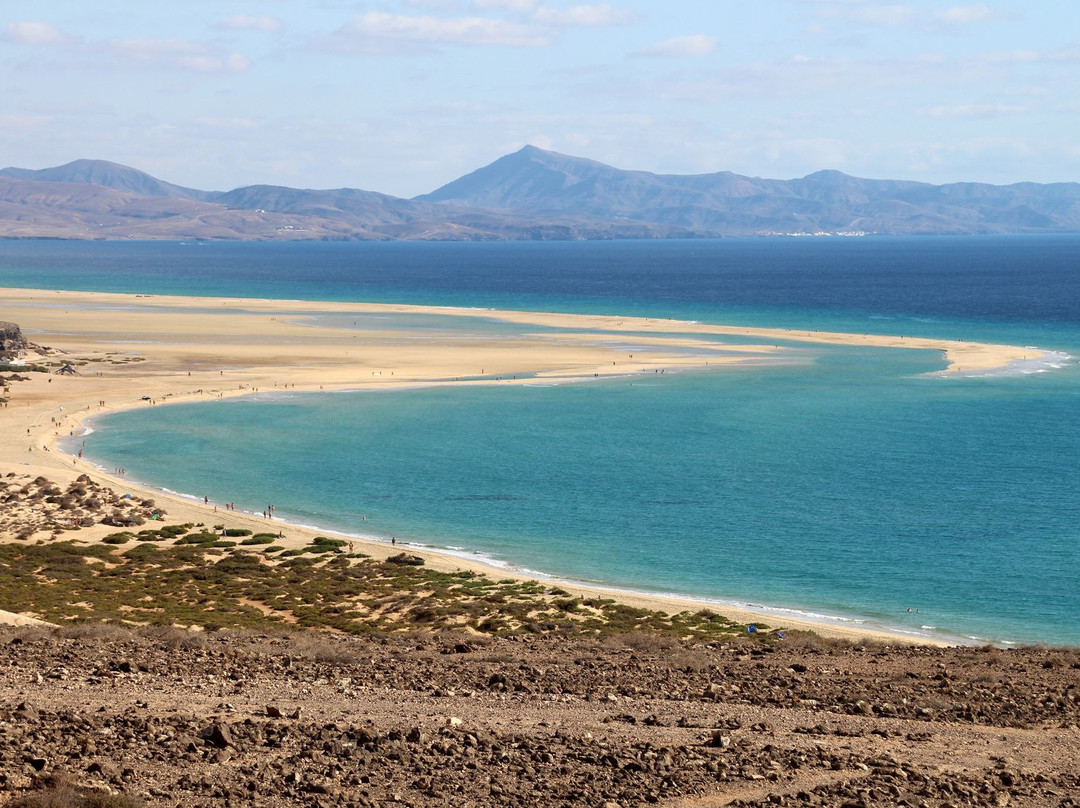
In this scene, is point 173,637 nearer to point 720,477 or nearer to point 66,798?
point 66,798

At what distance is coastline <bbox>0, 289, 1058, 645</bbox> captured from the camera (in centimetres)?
6900

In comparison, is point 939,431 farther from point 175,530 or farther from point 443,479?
point 175,530

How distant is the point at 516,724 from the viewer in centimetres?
1927

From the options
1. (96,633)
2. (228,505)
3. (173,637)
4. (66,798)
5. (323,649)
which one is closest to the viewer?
(66,798)

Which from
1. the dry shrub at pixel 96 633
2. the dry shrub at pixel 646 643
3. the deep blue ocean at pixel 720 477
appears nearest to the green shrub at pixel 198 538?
the deep blue ocean at pixel 720 477

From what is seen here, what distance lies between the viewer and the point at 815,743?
61.1 feet

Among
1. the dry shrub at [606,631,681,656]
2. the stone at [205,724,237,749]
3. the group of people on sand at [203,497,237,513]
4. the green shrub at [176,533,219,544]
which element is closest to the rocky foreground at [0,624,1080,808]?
the stone at [205,724,237,749]

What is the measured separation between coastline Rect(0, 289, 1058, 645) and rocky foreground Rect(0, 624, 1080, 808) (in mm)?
16030

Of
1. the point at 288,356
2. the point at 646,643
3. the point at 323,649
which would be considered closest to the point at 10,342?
the point at 288,356

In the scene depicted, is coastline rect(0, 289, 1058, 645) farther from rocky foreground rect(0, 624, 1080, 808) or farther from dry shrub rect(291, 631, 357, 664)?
rocky foreground rect(0, 624, 1080, 808)

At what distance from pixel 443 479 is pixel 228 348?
60942 millimetres

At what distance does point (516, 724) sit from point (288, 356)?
3569 inches

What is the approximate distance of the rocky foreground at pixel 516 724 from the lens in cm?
1608

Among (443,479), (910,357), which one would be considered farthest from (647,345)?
(443,479)
